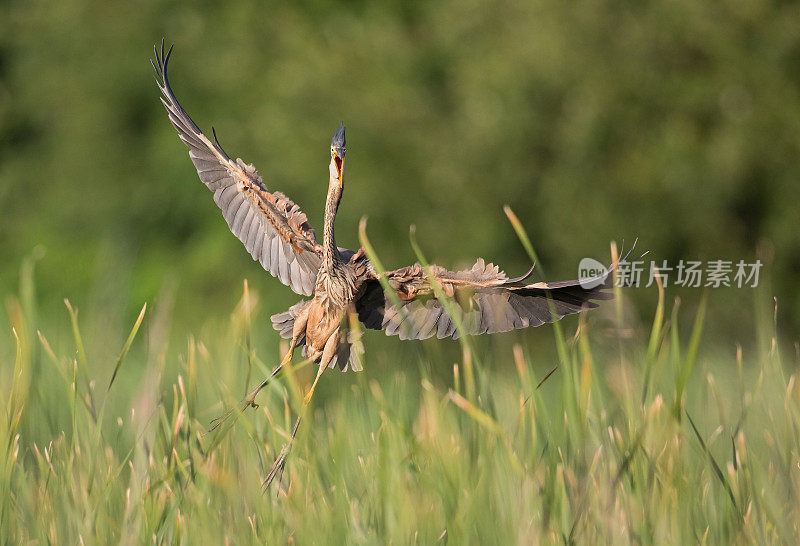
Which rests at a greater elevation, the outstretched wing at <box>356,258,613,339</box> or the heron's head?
the heron's head

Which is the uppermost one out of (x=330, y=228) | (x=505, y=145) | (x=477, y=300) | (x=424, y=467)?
(x=505, y=145)

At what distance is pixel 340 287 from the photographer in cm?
145

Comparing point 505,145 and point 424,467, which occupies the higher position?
point 505,145

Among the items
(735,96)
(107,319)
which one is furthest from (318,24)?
(107,319)

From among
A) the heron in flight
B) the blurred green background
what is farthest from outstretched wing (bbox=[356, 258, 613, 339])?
the blurred green background

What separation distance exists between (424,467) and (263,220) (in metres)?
0.59

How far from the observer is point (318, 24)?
6.35 m

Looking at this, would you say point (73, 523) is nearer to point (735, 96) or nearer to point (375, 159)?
point (375, 159)

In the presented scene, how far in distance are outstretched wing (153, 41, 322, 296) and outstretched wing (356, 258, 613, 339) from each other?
0.12m

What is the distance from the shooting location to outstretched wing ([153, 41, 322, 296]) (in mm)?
1518

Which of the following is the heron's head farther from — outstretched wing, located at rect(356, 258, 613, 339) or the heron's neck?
outstretched wing, located at rect(356, 258, 613, 339)

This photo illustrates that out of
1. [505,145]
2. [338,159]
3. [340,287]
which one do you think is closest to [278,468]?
[340,287]

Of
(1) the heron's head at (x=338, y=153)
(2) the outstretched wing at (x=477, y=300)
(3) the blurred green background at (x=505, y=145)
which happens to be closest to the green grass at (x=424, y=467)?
(2) the outstretched wing at (x=477, y=300)

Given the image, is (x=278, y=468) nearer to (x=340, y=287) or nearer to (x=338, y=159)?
(x=340, y=287)
